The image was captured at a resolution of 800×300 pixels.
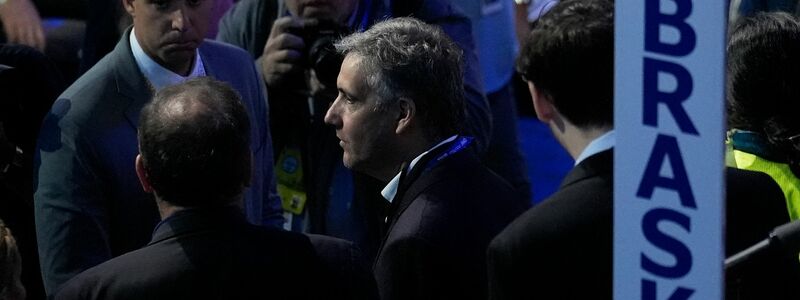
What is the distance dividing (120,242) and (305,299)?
104 centimetres

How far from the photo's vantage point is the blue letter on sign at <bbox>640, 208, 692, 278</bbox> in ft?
6.38

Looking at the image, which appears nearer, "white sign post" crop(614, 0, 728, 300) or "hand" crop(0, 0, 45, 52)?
"white sign post" crop(614, 0, 728, 300)

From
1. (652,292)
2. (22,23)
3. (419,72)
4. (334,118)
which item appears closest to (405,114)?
(419,72)

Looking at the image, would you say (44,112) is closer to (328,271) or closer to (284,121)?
(284,121)

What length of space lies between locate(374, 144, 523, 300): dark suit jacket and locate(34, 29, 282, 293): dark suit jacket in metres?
0.77

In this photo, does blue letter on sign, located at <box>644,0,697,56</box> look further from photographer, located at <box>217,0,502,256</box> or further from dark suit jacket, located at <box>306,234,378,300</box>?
photographer, located at <box>217,0,502,256</box>

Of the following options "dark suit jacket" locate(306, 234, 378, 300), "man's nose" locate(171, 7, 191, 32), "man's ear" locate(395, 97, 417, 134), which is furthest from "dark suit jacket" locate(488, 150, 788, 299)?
"man's nose" locate(171, 7, 191, 32)

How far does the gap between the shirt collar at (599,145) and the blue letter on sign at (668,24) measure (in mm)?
530

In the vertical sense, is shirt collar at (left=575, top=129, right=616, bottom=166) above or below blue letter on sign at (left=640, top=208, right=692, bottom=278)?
below

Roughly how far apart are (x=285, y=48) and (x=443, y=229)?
1.40m

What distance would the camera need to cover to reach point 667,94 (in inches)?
76.2

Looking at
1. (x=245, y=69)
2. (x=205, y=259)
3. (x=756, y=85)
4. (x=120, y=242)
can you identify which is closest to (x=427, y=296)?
(x=205, y=259)

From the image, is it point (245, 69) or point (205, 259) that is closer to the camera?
point (205, 259)

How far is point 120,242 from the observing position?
3.58 metres
